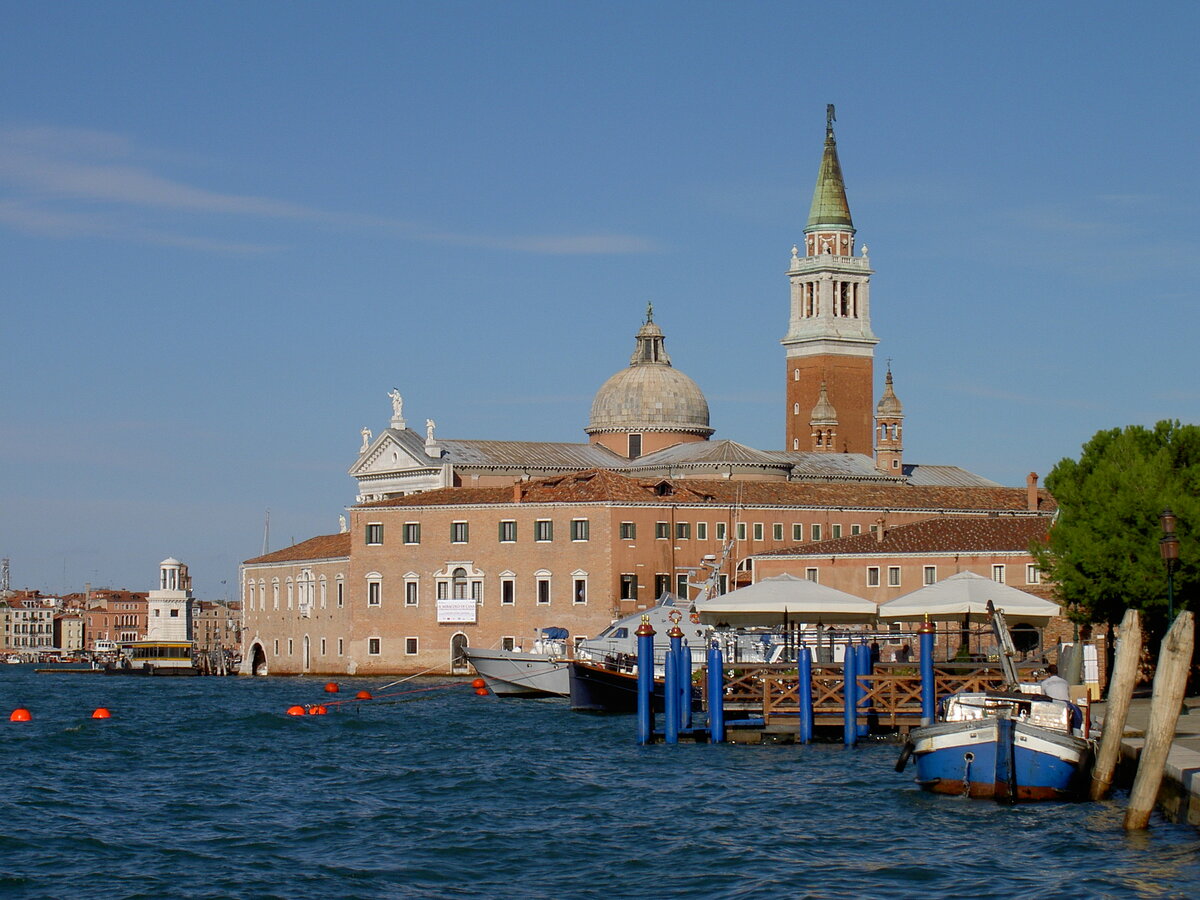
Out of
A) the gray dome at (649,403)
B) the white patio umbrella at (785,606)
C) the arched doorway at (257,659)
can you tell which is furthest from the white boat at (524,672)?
the gray dome at (649,403)

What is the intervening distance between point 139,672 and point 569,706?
51.7 metres

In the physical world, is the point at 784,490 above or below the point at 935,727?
above

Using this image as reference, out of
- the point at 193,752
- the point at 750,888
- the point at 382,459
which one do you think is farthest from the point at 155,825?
the point at 382,459

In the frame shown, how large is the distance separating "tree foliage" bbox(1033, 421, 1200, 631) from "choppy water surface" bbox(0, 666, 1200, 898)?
6160mm

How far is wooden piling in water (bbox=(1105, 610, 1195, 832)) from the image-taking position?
66.6ft

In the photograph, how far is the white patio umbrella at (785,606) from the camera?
3610 cm

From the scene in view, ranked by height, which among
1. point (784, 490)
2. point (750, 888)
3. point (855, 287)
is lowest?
point (750, 888)

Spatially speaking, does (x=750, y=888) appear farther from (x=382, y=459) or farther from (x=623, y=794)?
(x=382, y=459)

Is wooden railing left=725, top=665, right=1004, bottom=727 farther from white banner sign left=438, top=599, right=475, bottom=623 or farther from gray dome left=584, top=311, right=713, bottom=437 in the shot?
gray dome left=584, top=311, right=713, bottom=437

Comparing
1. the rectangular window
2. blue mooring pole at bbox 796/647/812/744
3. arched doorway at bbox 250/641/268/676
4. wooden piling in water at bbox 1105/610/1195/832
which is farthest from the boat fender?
arched doorway at bbox 250/641/268/676

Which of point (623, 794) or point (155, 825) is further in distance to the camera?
point (623, 794)

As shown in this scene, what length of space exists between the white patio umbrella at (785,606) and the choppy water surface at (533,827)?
9.97 ft

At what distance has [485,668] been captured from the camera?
2037 inches

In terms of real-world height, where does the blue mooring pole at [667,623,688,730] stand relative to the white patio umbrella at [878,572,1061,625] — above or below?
below
